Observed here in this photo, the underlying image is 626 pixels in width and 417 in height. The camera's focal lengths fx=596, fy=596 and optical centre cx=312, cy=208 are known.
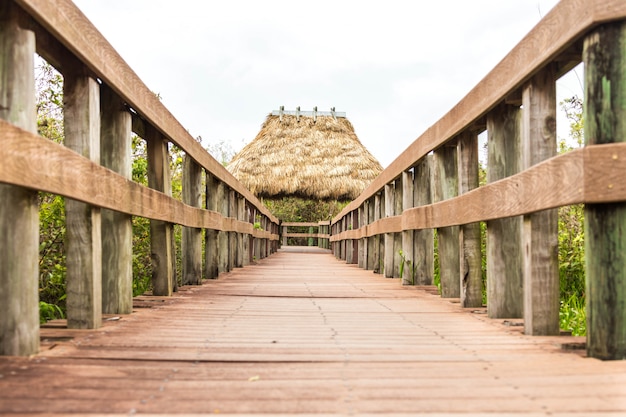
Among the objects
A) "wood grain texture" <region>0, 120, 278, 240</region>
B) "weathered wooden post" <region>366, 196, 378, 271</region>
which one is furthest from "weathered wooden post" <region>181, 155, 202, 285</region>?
"weathered wooden post" <region>366, 196, 378, 271</region>

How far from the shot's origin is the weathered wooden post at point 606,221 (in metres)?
2.06

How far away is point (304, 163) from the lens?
18.0 meters

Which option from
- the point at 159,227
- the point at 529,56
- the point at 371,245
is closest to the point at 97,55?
the point at 159,227

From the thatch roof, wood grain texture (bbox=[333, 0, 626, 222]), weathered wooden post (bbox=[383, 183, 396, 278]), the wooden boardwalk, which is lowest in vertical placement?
the wooden boardwalk

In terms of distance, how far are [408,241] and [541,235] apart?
2.90 meters

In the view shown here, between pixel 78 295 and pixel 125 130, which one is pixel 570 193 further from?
pixel 125 130

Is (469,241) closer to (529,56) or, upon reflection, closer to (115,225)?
(529,56)

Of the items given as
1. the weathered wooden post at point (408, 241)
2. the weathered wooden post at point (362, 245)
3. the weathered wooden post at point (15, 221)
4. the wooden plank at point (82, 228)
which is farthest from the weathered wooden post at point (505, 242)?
the weathered wooden post at point (362, 245)

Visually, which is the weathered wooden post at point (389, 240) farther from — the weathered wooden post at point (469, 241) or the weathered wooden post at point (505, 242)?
the weathered wooden post at point (505, 242)

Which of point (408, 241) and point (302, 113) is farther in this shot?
point (302, 113)

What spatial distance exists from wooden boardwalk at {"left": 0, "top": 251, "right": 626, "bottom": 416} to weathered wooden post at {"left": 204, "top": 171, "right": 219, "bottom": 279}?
2956 mm

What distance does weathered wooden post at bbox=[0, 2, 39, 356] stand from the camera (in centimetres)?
205

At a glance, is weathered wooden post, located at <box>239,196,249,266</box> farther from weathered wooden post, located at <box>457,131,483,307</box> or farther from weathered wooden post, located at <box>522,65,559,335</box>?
weathered wooden post, located at <box>522,65,559,335</box>

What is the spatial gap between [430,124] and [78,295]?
9.39 feet
